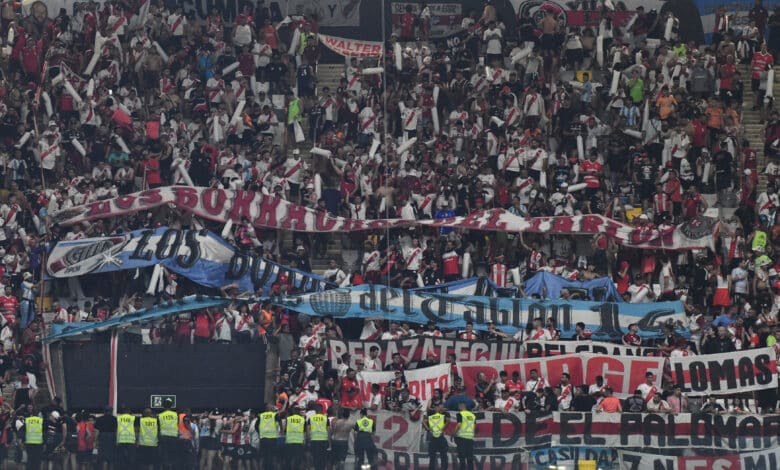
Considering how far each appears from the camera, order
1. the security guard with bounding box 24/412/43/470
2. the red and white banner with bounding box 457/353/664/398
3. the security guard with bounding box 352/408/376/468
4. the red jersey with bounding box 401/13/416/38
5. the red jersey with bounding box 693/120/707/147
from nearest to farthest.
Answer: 1. the security guard with bounding box 24/412/43/470
2. the security guard with bounding box 352/408/376/468
3. the red and white banner with bounding box 457/353/664/398
4. the red jersey with bounding box 693/120/707/147
5. the red jersey with bounding box 401/13/416/38

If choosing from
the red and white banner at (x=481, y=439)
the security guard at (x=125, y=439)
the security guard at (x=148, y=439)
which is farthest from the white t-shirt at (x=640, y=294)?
the security guard at (x=125, y=439)

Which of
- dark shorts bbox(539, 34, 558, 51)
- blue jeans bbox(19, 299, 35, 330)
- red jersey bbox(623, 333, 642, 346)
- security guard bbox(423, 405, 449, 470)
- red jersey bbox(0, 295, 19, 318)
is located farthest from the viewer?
dark shorts bbox(539, 34, 558, 51)

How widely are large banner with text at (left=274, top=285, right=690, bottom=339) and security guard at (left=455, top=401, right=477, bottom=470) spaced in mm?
5032

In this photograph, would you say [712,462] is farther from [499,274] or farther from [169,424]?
[499,274]

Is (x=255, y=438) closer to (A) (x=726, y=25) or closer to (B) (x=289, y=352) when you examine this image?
(B) (x=289, y=352)

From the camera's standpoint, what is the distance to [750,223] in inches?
1325

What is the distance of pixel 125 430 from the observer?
2573cm

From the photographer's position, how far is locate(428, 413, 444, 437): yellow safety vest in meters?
25.4

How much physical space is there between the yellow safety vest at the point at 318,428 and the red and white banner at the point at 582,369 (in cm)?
360

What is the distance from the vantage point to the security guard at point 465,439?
24922 millimetres

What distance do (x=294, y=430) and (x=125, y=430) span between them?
93.8 inches

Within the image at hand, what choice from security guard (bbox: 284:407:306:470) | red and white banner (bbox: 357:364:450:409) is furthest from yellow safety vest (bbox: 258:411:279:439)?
red and white banner (bbox: 357:364:450:409)

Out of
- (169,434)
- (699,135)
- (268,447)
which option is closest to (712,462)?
(268,447)

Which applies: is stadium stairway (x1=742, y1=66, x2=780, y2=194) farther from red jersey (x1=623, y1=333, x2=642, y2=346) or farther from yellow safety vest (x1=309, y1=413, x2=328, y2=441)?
yellow safety vest (x1=309, y1=413, x2=328, y2=441)
